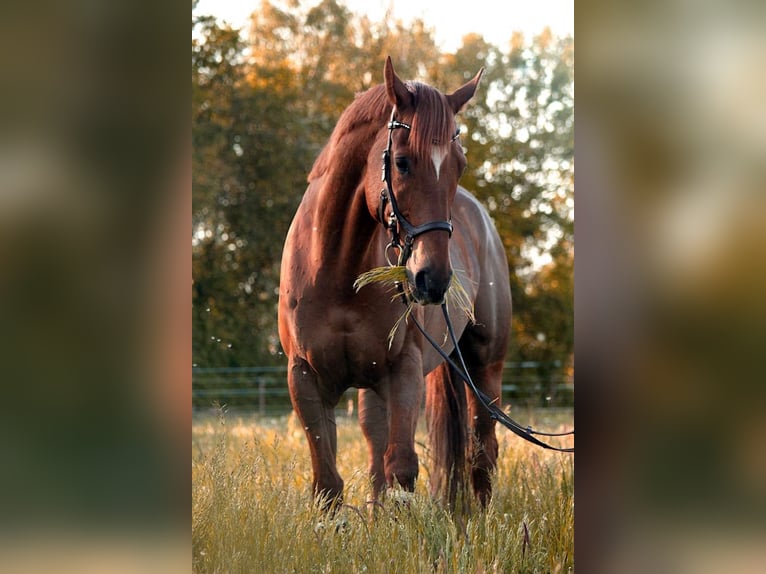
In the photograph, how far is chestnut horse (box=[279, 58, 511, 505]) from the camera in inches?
125

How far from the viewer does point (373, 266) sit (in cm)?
373

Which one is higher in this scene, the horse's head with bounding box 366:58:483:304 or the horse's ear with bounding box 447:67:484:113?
the horse's ear with bounding box 447:67:484:113

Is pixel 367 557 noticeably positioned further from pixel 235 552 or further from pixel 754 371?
pixel 754 371

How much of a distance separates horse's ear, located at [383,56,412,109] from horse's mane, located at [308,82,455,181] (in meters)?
0.03

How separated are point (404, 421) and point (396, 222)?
96cm

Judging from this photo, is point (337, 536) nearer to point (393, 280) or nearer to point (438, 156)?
point (393, 280)

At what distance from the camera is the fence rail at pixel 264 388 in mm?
13945

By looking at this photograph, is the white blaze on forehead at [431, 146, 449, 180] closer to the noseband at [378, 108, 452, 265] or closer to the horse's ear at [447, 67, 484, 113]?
the noseband at [378, 108, 452, 265]

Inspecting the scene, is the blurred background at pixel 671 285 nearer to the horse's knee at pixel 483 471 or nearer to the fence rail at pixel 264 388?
the horse's knee at pixel 483 471

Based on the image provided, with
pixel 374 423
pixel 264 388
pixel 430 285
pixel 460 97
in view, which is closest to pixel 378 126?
pixel 460 97

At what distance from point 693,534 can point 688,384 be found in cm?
21

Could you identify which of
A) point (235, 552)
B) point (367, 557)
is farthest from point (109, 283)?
point (367, 557)

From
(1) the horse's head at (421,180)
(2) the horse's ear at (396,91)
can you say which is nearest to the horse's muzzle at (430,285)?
(1) the horse's head at (421,180)

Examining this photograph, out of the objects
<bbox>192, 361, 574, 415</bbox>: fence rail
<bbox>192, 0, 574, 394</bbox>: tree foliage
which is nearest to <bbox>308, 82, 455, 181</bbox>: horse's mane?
<bbox>192, 361, 574, 415</bbox>: fence rail
